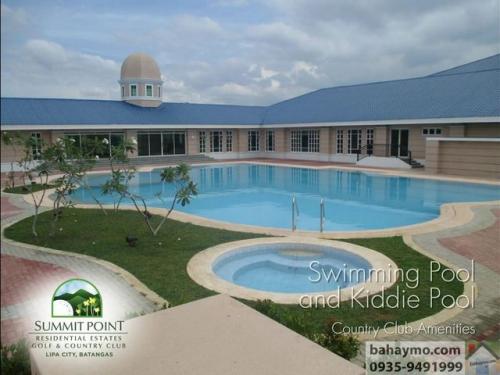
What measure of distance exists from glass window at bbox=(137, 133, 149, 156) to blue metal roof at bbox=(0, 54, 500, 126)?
1296mm

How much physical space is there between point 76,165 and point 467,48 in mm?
9388

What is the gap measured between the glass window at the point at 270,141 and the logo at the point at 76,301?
1305 inches

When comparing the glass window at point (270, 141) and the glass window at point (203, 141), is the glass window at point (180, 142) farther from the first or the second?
the glass window at point (270, 141)

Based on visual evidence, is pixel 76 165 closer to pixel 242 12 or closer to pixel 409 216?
pixel 242 12

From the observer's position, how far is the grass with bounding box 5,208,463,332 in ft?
19.0

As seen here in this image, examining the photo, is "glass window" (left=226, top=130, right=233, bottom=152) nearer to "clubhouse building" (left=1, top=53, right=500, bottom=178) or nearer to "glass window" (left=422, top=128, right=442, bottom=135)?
"clubhouse building" (left=1, top=53, right=500, bottom=178)

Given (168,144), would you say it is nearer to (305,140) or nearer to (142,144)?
(142,144)

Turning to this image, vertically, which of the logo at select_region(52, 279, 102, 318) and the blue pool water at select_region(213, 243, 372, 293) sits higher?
the logo at select_region(52, 279, 102, 318)

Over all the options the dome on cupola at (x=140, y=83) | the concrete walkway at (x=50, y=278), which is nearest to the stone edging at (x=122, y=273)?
the concrete walkway at (x=50, y=278)

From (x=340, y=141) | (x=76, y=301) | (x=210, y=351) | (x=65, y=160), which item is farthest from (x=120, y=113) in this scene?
(x=210, y=351)

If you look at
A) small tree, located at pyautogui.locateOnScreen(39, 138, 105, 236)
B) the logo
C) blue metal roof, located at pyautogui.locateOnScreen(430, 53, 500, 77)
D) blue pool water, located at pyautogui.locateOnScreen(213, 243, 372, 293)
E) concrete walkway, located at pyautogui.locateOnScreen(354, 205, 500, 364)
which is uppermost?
blue metal roof, located at pyautogui.locateOnScreen(430, 53, 500, 77)

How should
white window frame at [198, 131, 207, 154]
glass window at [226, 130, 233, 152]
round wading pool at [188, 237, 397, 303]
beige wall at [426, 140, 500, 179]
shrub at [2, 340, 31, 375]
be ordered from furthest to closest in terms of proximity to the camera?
glass window at [226, 130, 233, 152] < white window frame at [198, 131, 207, 154] < beige wall at [426, 140, 500, 179] < round wading pool at [188, 237, 397, 303] < shrub at [2, 340, 31, 375]

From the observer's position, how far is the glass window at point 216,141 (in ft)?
114

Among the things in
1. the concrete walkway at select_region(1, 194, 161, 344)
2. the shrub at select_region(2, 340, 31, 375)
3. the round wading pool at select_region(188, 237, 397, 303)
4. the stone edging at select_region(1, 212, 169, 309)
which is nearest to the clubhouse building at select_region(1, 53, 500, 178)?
the stone edging at select_region(1, 212, 169, 309)
